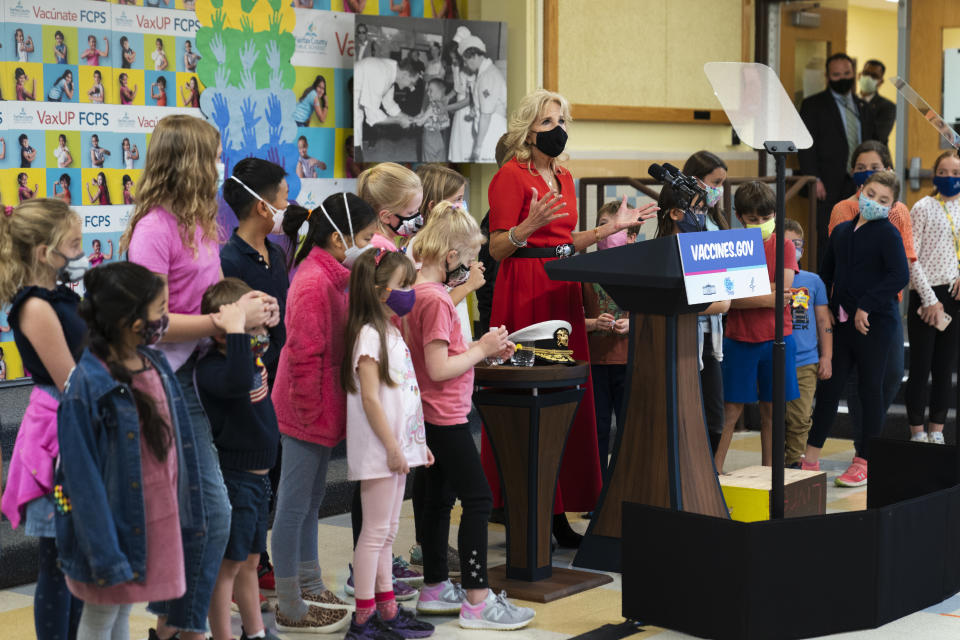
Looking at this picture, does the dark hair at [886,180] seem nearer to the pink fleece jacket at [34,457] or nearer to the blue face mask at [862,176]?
the blue face mask at [862,176]

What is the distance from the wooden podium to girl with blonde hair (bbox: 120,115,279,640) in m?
1.09

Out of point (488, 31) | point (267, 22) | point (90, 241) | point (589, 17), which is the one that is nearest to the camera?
point (90, 241)

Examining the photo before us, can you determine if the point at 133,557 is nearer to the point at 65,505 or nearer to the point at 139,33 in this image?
the point at 65,505

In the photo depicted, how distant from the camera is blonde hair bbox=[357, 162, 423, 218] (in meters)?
3.97

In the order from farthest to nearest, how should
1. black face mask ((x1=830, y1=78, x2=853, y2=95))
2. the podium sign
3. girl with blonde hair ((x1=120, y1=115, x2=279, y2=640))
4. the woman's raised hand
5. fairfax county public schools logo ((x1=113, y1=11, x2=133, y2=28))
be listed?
black face mask ((x1=830, y1=78, x2=853, y2=95)) < fairfax county public schools logo ((x1=113, y1=11, x2=133, y2=28)) < the woman's raised hand < the podium sign < girl with blonde hair ((x1=120, y1=115, x2=279, y2=640))

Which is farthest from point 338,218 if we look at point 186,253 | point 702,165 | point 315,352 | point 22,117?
point 22,117

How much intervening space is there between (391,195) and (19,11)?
2.72 metres

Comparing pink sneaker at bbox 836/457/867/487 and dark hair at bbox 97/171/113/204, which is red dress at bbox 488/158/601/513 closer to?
pink sneaker at bbox 836/457/867/487

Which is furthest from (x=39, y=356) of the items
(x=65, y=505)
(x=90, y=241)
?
A: (x=90, y=241)

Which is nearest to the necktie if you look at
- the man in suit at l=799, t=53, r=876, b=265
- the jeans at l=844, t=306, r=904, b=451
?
the man in suit at l=799, t=53, r=876, b=265

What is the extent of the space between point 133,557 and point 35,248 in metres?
0.78

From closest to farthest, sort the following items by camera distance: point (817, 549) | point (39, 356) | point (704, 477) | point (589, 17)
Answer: point (39, 356) → point (817, 549) → point (704, 477) → point (589, 17)

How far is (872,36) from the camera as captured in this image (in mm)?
12852

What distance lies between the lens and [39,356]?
119 inches
